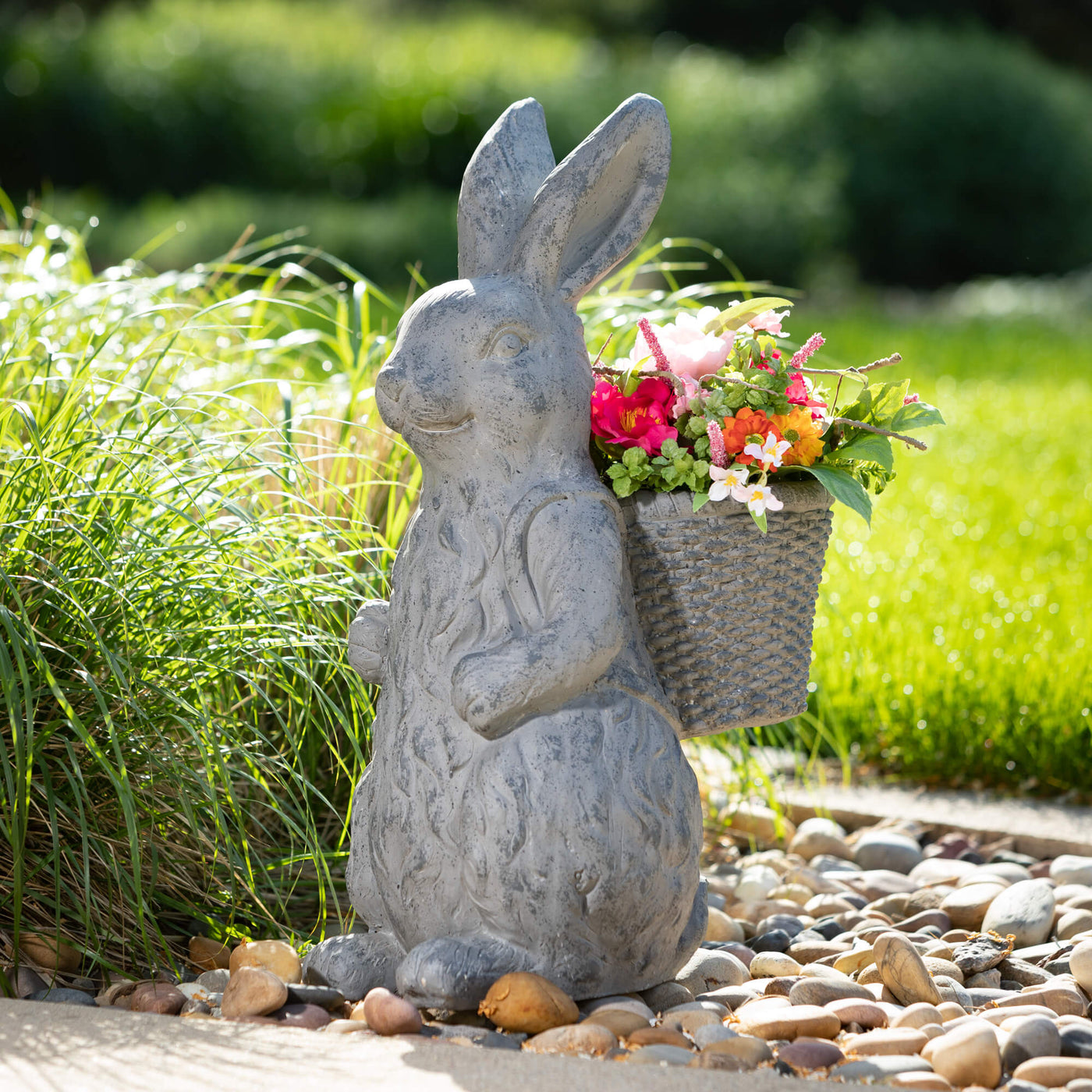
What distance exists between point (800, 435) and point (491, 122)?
12.3 m

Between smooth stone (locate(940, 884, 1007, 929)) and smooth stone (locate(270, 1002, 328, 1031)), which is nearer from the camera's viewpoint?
smooth stone (locate(270, 1002, 328, 1031))

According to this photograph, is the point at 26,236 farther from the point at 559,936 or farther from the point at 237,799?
the point at 559,936

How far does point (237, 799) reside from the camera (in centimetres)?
249

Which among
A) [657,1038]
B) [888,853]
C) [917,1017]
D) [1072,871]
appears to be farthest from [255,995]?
[1072,871]

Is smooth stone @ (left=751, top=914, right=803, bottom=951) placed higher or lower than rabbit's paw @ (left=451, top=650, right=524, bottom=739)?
lower

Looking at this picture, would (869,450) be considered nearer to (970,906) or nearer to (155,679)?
(970,906)

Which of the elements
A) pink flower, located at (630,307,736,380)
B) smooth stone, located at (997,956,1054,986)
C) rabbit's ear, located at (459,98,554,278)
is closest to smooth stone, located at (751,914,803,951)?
smooth stone, located at (997,956,1054,986)

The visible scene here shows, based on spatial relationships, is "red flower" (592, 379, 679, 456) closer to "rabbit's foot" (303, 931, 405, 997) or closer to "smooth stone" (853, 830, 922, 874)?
"rabbit's foot" (303, 931, 405, 997)

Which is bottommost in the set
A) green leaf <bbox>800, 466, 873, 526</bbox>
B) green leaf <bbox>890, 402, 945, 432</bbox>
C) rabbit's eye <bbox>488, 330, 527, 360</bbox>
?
green leaf <bbox>800, 466, 873, 526</bbox>

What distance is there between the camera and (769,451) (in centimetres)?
201

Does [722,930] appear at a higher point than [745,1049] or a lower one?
lower

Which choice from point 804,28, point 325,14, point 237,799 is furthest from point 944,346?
point 804,28

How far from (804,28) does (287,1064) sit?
2147 cm

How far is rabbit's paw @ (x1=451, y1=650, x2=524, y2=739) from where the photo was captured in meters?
1.90
